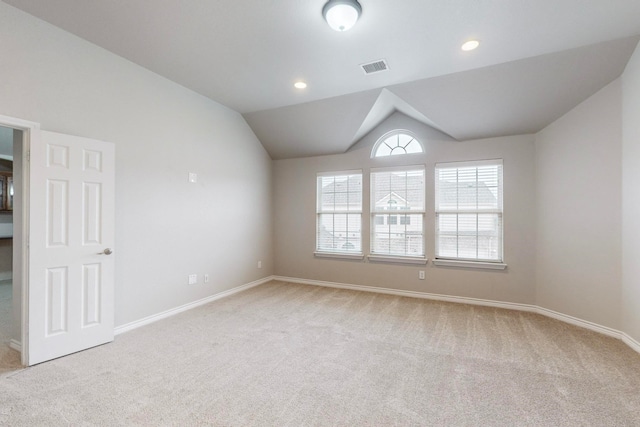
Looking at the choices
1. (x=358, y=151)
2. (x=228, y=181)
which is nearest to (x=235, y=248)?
(x=228, y=181)

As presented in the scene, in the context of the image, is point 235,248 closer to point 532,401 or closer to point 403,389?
point 403,389

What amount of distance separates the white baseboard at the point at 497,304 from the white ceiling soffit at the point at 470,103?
2.43 m

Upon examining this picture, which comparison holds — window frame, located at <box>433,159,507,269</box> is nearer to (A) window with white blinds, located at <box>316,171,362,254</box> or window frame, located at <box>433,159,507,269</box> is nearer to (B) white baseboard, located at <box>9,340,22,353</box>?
(A) window with white blinds, located at <box>316,171,362,254</box>

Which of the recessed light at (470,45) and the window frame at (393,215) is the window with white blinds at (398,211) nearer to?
the window frame at (393,215)

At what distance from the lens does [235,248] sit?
483cm

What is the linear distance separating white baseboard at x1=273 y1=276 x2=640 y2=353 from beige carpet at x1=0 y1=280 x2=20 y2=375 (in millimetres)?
3649

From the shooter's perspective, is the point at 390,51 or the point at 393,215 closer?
the point at 390,51

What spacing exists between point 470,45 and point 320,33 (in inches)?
58.8

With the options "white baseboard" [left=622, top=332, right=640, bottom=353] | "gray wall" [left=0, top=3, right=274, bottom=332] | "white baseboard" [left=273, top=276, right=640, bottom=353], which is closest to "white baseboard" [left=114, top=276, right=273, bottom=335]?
"gray wall" [left=0, top=3, right=274, bottom=332]

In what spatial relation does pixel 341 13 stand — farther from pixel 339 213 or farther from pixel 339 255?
pixel 339 255

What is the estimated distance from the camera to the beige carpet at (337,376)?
6.15 feet

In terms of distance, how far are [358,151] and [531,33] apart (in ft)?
9.24

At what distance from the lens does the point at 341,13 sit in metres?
2.28

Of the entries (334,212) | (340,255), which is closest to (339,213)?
(334,212)
